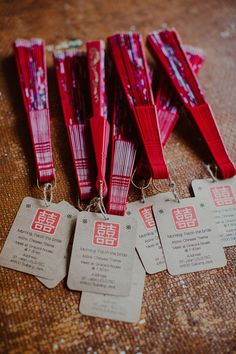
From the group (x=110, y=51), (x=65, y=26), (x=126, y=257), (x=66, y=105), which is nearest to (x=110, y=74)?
(x=110, y=51)

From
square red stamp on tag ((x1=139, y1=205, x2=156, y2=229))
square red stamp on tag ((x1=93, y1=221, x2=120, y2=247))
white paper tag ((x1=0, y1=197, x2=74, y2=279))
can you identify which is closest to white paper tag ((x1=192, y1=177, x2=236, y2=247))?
square red stamp on tag ((x1=139, y1=205, x2=156, y2=229))

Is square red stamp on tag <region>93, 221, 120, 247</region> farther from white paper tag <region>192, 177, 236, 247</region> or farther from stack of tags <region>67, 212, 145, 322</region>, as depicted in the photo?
white paper tag <region>192, 177, 236, 247</region>

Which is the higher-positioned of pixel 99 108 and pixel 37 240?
pixel 99 108

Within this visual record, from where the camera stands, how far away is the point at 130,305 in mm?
820

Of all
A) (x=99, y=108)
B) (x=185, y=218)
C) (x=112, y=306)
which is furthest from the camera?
A: (x=99, y=108)

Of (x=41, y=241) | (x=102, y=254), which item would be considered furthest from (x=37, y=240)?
(x=102, y=254)

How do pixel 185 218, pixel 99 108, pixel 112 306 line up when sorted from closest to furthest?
1. pixel 112 306
2. pixel 185 218
3. pixel 99 108

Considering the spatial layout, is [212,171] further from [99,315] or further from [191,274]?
[99,315]

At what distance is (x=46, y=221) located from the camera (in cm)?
90

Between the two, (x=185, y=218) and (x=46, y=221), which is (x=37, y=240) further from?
(x=185, y=218)

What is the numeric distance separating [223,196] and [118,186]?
0.86ft

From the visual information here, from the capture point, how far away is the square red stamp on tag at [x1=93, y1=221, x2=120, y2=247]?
2.82 feet

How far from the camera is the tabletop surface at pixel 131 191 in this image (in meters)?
0.79

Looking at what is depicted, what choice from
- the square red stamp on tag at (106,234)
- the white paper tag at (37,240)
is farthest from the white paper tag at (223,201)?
the white paper tag at (37,240)
